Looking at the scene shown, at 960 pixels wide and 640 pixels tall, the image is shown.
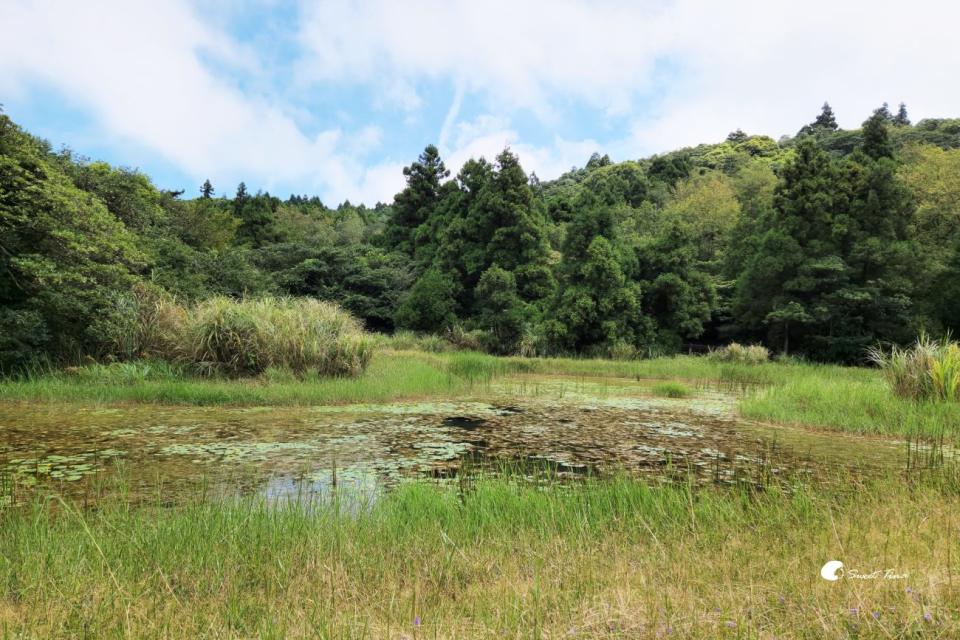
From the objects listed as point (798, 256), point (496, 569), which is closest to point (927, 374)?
point (496, 569)

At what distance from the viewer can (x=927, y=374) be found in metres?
9.03

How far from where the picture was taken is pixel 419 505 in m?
4.07

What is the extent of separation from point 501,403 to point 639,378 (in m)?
6.68

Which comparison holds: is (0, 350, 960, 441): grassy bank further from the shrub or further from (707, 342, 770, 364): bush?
(707, 342, 770, 364): bush

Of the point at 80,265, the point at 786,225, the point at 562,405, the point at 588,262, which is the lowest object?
the point at 562,405

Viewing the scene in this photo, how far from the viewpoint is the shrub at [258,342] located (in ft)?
36.8

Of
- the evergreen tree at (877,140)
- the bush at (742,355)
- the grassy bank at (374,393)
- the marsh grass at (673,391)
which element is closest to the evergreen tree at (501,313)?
the bush at (742,355)

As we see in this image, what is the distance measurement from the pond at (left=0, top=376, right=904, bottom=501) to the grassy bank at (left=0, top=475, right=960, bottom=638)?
2.14 feet

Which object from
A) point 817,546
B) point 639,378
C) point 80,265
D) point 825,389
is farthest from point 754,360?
point 80,265

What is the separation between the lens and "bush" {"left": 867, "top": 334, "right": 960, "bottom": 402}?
8.76 metres

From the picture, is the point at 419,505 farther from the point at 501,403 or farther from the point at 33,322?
the point at 33,322
